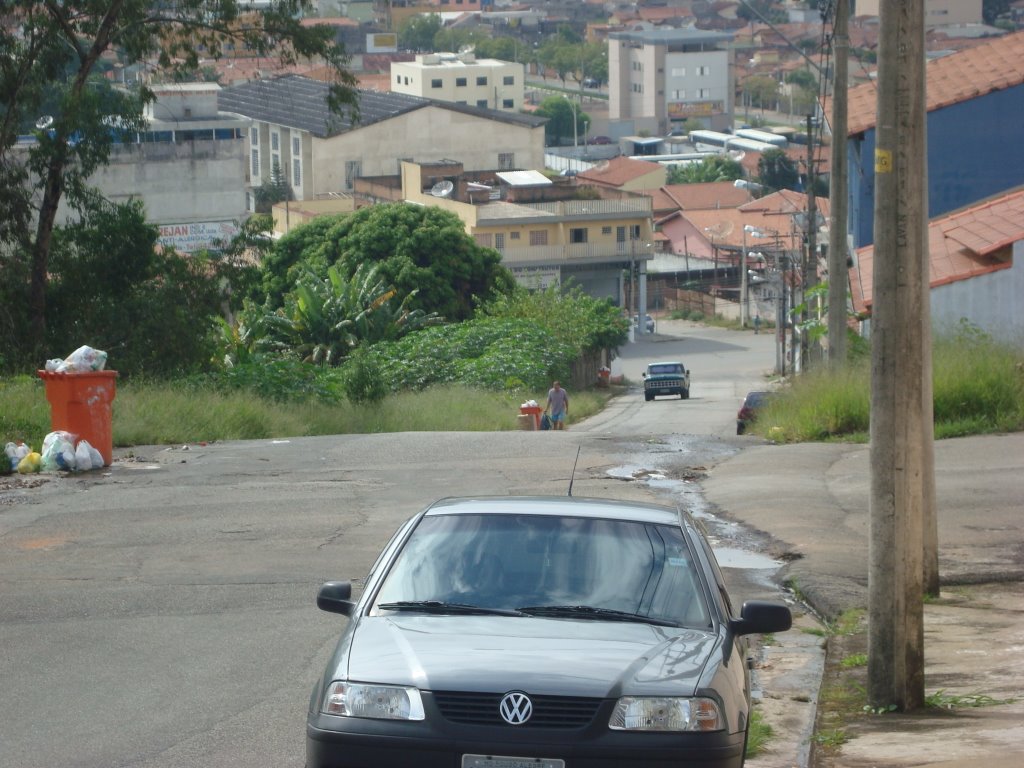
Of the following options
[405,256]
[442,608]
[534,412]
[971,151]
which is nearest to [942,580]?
[442,608]

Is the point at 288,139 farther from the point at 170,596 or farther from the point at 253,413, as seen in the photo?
the point at 170,596

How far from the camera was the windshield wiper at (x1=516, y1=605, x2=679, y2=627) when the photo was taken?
244 inches

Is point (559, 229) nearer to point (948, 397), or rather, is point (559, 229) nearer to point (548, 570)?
point (948, 397)

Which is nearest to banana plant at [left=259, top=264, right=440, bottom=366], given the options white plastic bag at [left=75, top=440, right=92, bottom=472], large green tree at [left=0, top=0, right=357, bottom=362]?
large green tree at [left=0, top=0, right=357, bottom=362]

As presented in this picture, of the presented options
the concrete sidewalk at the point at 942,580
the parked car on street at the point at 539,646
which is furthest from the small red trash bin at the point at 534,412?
the parked car on street at the point at 539,646

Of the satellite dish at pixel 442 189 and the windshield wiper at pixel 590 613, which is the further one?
the satellite dish at pixel 442 189

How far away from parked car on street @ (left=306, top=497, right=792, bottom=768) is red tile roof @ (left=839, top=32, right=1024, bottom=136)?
81.7 feet

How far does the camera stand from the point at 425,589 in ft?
21.1

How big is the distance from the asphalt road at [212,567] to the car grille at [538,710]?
1998mm

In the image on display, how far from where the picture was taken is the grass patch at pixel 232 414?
19.4 metres

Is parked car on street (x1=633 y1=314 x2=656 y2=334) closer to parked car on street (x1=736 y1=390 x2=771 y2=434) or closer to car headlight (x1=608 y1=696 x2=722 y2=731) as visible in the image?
parked car on street (x1=736 y1=390 x2=771 y2=434)

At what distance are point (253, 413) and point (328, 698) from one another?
60.1 feet

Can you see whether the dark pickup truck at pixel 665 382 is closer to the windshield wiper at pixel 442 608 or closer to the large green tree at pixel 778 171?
the windshield wiper at pixel 442 608

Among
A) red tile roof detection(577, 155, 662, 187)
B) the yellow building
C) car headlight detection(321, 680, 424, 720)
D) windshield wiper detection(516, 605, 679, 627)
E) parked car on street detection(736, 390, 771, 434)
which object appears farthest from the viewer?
red tile roof detection(577, 155, 662, 187)
